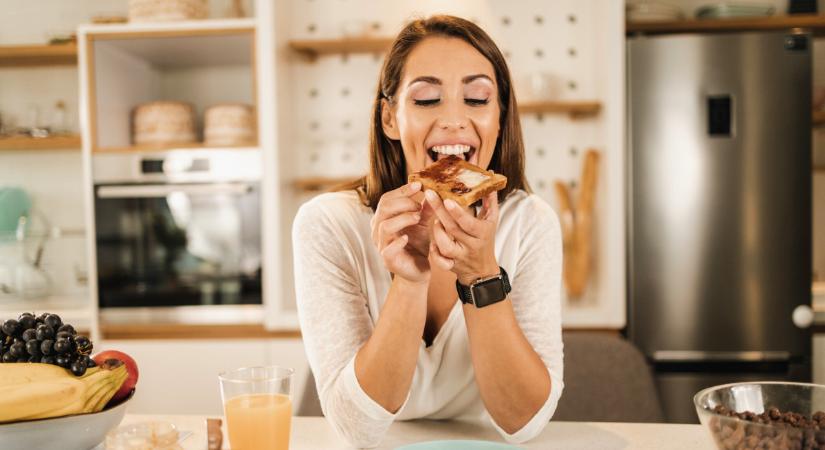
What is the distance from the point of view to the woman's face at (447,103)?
1.26 meters

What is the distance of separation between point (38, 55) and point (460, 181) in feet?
9.36

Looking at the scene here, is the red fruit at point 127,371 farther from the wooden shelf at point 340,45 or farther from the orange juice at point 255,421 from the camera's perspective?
the wooden shelf at point 340,45

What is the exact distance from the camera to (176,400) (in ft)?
9.14

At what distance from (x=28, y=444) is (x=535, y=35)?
2.78 meters

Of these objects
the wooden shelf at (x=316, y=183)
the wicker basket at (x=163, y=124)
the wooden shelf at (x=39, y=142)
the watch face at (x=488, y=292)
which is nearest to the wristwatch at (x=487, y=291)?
the watch face at (x=488, y=292)

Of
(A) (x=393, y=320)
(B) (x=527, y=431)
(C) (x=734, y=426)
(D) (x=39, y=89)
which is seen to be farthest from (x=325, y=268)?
(D) (x=39, y=89)

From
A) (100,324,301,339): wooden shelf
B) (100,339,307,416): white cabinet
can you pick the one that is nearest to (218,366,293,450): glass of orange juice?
(100,339,307,416): white cabinet

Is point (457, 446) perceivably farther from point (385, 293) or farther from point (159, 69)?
point (159, 69)

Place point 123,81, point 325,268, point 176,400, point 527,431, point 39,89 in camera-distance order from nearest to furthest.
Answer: point 527,431
point 325,268
point 176,400
point 123,81
point 39,89

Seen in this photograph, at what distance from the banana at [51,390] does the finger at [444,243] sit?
496 millimetres

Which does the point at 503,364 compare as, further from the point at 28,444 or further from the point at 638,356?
the point at 638,356

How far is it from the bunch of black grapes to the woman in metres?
0.39

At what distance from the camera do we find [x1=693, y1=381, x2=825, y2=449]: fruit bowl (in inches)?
27.7

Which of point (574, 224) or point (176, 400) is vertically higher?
point (574, 224)
